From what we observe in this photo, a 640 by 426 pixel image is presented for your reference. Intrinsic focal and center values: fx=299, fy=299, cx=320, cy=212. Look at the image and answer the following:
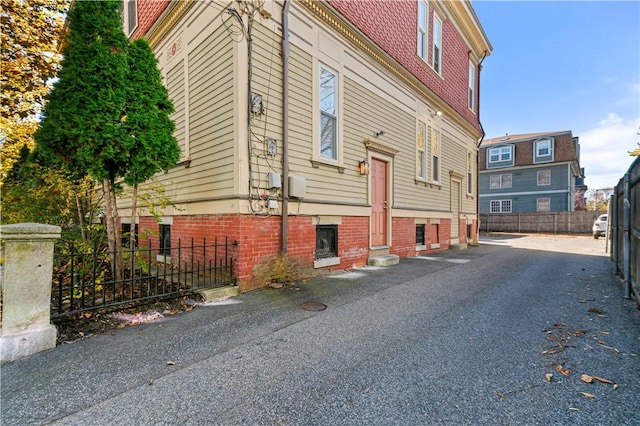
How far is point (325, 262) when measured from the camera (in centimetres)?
641

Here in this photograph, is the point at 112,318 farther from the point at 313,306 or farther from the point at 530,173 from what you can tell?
the point at 530,173

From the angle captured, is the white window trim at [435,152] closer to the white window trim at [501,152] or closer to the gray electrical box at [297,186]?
the gray electrical box at [297,186]

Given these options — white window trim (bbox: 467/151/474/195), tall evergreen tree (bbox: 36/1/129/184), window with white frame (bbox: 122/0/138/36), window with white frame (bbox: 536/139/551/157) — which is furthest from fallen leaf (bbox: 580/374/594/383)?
window with white frame (bbox: 536/139/551/157)

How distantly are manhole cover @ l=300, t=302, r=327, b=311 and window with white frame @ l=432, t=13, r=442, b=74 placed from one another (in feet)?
34.6

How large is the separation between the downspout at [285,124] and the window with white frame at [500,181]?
3142cm

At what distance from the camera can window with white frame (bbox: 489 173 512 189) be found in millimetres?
30191

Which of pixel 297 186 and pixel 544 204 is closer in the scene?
pixel 297 186

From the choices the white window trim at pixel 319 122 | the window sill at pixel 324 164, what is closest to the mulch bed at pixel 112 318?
the window sill at pixel 324 164

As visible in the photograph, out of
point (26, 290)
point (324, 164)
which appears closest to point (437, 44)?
point (324, 164)

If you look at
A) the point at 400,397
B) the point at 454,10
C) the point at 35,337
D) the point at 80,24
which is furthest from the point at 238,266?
the point at 454,10

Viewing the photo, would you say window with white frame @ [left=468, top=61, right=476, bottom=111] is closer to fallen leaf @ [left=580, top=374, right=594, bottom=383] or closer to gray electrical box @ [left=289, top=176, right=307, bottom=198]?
gray electrical box @ [left=289, top=176, right=307, bottom=198]

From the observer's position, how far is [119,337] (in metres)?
3.22

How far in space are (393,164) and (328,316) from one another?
583 cm

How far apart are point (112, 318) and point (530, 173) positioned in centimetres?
3456
